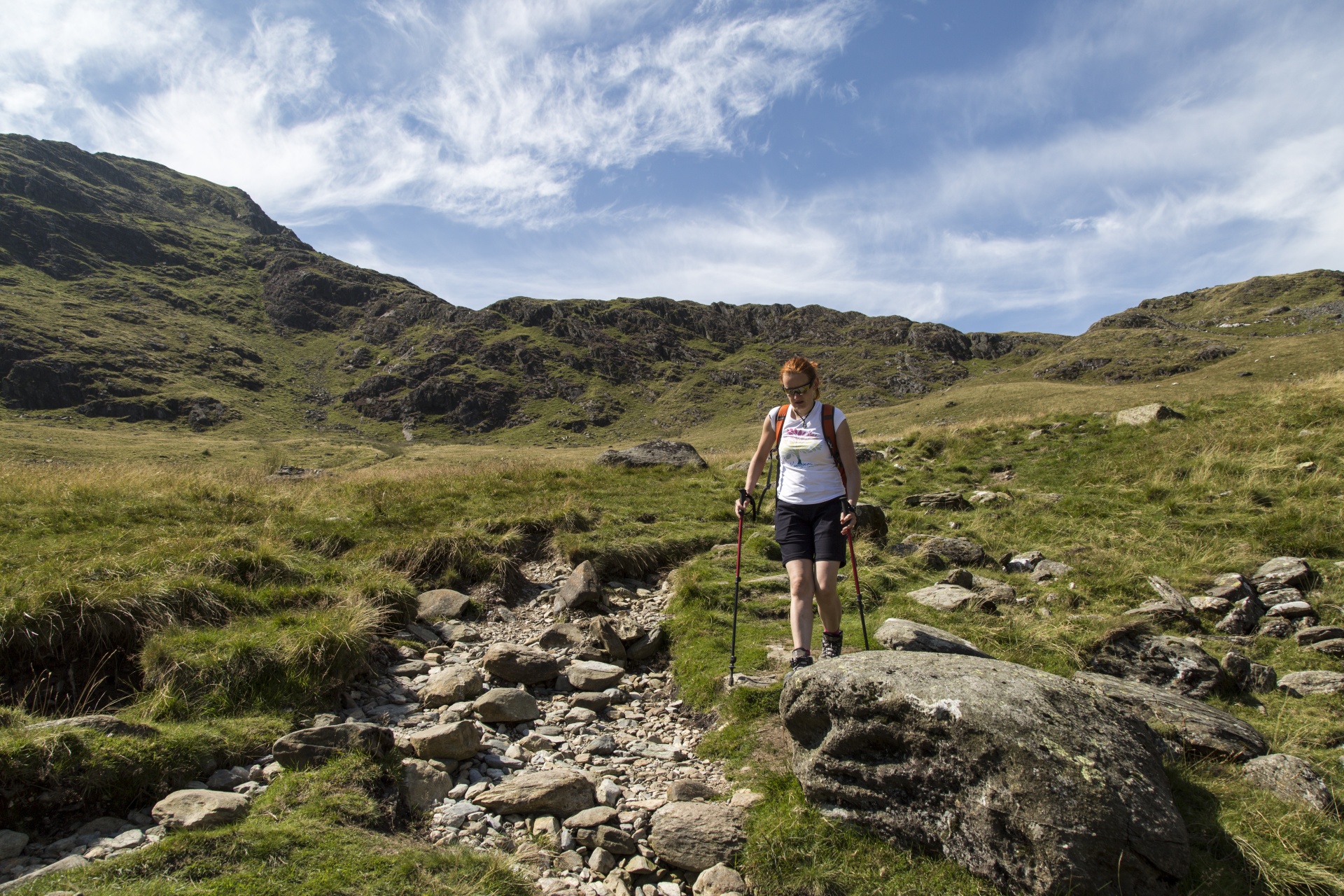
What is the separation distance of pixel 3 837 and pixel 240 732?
66.5 inches

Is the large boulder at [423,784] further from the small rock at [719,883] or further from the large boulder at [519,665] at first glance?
the small rock at [719,883]

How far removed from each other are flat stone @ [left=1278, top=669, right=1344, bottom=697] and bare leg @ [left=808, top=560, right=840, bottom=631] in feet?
16.2

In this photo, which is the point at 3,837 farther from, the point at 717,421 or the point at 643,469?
the point at 717,421

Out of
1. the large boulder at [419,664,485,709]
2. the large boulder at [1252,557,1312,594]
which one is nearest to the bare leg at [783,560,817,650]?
the large boulder at [419,664,485,709]

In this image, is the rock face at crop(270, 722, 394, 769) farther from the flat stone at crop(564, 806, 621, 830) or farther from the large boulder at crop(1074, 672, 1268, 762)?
the large boulder at crop(1074, 672, 1268, 762)

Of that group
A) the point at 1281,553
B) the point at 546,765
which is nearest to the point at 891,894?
the point at 546,765

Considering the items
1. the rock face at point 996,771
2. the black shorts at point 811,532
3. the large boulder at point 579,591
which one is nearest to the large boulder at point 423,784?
the rock face at point 996,771

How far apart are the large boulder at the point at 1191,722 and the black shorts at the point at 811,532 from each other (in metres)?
2.95

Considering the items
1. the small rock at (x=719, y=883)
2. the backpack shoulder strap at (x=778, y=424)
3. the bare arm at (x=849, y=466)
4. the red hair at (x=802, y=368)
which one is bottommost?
the small rock at (x=719, y=883)

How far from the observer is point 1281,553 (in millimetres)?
10180

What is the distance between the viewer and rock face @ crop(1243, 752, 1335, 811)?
471 cm

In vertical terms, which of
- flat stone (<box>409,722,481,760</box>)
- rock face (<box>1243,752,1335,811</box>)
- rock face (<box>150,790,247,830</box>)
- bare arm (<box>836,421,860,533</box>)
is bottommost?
rock face (<box>1243,752,1335,811</box>)

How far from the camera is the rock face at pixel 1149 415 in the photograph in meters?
18.9

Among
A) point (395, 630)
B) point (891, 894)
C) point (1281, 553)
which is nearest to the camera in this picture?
point (891, 894)
